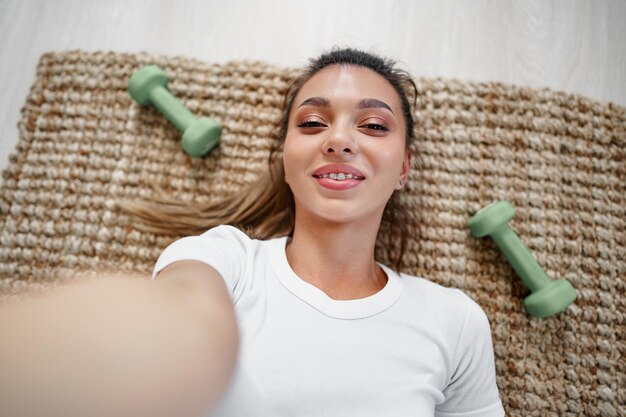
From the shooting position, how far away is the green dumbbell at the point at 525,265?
76cm

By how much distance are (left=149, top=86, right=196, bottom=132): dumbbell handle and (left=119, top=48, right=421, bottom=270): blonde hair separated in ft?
0.49

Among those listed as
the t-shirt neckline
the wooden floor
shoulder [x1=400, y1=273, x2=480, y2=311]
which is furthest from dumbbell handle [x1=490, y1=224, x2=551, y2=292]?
the wooden floor

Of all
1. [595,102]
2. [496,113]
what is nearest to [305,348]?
[496,113]

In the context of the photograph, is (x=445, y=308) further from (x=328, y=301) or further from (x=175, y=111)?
(x=175, y=111)

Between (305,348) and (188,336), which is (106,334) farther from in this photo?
(305,348)

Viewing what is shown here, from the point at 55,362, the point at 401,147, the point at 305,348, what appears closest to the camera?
the point at 55,362

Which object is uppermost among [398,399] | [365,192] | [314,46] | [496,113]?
[314,46]

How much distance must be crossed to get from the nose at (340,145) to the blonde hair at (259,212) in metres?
0.19

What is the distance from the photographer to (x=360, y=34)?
0.96m

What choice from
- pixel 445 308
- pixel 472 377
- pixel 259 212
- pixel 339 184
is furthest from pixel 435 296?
pixel 259 212

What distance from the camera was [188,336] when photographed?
15.6 inches

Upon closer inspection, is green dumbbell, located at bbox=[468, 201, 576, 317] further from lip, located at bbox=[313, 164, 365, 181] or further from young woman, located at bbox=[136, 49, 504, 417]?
lip, located at bbox=[313, 164, 365, 181]

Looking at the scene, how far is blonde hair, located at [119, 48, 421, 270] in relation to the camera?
815 mm

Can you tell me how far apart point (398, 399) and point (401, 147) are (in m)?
0.37
